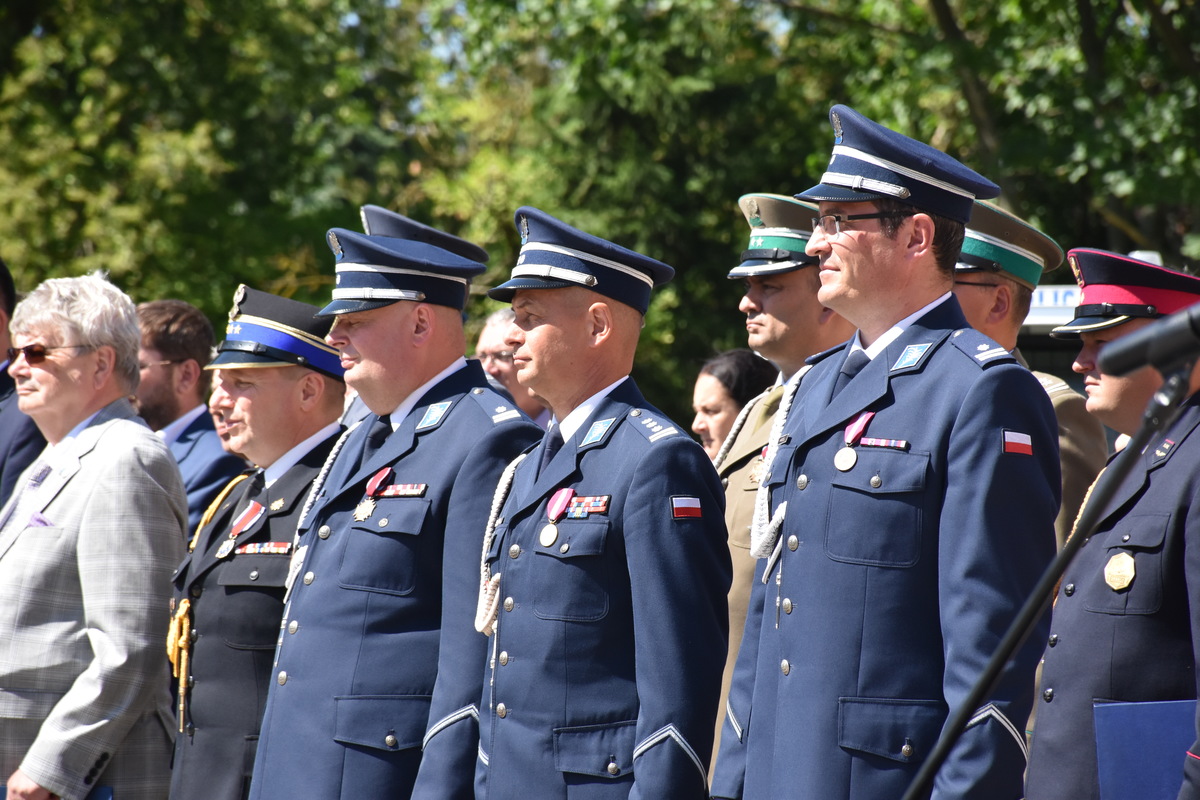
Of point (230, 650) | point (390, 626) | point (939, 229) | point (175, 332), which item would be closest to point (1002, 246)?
point (939, 229)

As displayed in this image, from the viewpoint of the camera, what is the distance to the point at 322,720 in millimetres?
3775

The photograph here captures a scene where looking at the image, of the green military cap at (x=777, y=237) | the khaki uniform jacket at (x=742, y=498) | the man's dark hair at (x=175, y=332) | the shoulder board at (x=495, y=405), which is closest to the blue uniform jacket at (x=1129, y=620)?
the khaki uniform jacket at (x=742, y=498)

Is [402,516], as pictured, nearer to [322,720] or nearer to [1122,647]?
[322,720]

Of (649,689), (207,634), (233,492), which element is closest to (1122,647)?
(649,689)

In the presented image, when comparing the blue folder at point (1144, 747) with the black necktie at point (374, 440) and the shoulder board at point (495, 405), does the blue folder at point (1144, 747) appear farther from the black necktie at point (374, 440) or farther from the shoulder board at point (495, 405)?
the black necktie at point (374, 440)

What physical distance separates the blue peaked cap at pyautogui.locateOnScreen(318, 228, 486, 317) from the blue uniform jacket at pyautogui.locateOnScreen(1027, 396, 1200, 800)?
200cm

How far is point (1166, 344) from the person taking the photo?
69.3 inches

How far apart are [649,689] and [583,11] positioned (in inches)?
414

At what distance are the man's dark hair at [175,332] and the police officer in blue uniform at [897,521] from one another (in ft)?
12.9

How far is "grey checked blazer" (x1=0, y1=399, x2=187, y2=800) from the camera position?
13.9 ft

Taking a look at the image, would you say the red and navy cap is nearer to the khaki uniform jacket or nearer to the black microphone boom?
the khaki uniform jacket

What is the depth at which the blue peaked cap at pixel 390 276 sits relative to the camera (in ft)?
13.7

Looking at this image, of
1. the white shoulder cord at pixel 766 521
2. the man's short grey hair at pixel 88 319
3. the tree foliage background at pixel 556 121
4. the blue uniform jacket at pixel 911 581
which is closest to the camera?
the blue uniform jacket at pixel 911 581

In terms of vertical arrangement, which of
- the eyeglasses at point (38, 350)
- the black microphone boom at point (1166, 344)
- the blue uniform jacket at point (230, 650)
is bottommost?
the blue uniform jacket at point (230, 650)
